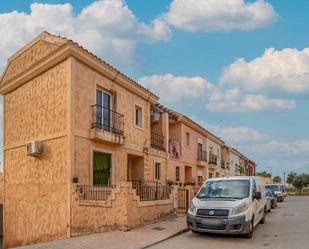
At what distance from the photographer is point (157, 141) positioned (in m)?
24.2

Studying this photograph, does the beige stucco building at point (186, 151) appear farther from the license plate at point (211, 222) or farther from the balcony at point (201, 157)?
the license plate at point (211, 222)

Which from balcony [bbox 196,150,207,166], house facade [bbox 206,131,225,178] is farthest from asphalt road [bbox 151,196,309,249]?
house facade [bbox 206,131,225,178]

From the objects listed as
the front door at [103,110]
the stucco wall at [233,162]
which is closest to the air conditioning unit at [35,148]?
the front door at [103,110]

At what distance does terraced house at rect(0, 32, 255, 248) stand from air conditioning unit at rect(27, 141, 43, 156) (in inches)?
1.6

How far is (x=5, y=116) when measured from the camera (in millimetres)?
20031

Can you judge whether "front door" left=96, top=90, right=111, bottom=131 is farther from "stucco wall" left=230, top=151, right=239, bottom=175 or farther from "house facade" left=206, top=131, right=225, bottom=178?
"stucco wall" left=230, top=151, right=239, bottom=175

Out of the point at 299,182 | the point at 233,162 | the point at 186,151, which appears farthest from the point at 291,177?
the point at 186,151

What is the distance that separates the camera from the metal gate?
20188 millimetres

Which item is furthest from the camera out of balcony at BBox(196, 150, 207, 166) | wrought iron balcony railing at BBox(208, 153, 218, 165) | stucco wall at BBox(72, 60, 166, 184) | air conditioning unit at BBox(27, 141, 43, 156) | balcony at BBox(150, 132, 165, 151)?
wrought iron balcony railing at BBox(208, 153, 218, 165)

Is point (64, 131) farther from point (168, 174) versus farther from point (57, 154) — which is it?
point (168, 174)

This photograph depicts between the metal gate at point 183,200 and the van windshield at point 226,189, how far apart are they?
6408mm

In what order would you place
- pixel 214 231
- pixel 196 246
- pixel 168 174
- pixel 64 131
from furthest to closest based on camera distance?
pixel 168 174, pixel 64 131, pixel 214 231, pixel 196 246

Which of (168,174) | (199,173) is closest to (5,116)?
(168,174)

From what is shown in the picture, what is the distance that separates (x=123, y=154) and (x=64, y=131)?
4227 millimetres
